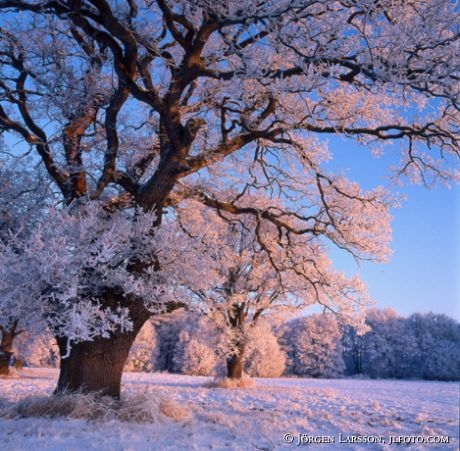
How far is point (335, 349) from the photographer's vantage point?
53594mm

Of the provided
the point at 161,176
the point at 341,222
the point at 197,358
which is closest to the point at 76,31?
the point at 161,176

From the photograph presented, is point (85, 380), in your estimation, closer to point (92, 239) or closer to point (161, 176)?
point (92, 239)

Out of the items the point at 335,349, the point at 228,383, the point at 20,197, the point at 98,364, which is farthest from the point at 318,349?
the point at 20,197

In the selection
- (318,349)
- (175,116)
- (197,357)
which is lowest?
(197,357)

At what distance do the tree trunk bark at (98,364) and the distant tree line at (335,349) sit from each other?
32.7m

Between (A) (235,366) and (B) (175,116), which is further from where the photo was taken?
(A) (235,366)

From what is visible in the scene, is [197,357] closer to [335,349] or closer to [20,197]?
[335,349]

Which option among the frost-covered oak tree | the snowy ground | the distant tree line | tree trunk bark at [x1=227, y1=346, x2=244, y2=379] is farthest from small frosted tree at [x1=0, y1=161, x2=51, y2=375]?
the distant tree line

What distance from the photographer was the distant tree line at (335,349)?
4384 cm

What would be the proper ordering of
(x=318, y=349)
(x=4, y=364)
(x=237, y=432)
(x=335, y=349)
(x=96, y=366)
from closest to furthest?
(x=237, y=432) → (x=96, y=366) → (x=4, y=364) → (x=318, y=349) → (x=335, y=349)

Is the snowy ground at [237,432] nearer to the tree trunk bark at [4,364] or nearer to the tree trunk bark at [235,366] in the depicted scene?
the tree trunk bark at [235,366]

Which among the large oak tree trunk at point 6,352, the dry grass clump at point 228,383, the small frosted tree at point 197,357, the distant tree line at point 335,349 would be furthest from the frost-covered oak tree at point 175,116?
the distant tree line at point 335,349

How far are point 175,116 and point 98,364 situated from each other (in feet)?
14.6

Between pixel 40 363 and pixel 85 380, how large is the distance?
135 ft
